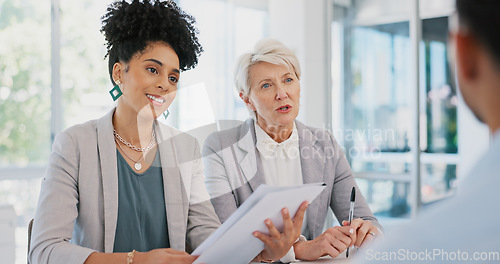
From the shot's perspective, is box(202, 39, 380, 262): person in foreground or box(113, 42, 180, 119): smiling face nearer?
box(113, 42, 180, 119): smiling face

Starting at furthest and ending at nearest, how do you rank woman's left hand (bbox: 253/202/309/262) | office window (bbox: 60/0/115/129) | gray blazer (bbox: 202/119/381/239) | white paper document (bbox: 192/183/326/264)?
office window (bbox: 60/0/115/129) → gray blazer (bbox: 202/119/381/239) → woman's left hand (bbox: 253/202/309/262) → white paper document (bbox: 192/183/326/264)

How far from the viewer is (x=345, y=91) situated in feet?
13.5

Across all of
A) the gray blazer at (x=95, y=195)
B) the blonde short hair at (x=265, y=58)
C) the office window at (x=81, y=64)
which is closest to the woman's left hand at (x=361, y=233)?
the gray blazer at (x=95, y=195)

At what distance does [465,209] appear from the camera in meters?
0.44

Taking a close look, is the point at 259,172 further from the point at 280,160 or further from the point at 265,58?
the point at 265,58

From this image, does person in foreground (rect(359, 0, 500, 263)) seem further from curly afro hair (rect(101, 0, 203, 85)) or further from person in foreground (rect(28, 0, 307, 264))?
curly afro hair (rect(101, 0, 203, 85))

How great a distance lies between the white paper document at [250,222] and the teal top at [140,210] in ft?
1.40

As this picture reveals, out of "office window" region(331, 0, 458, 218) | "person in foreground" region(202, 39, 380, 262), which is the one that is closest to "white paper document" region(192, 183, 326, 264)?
"person in foreground" region(202, 39, 380, 262)

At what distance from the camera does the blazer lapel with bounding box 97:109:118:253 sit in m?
1.40

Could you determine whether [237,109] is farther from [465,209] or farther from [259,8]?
[465,209]

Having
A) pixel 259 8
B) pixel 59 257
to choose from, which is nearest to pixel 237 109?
pixel 259 8

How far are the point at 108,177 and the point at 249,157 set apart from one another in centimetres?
61

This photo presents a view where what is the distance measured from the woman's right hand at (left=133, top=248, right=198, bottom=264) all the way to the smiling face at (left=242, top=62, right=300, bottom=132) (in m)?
0.84

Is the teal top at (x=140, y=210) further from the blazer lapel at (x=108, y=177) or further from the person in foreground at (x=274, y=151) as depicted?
the person in foreground at (x=274, y=151)
